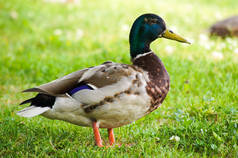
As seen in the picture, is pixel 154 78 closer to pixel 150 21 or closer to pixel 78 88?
pixel 150 21

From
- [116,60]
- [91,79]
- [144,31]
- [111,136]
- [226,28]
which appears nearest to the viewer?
[91,79]

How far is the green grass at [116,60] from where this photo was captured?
10.9 ft

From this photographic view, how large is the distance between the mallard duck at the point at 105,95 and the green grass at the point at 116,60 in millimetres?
309

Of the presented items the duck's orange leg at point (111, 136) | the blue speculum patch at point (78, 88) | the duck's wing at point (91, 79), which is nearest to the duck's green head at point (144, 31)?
the duck's wing at point (91, 79)

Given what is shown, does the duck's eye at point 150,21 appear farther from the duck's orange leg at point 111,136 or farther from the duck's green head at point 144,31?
the duck's orange leg at point 111,136

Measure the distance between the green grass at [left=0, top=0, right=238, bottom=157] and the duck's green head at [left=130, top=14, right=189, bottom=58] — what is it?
85cm

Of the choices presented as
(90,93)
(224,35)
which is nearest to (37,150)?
(90,93)

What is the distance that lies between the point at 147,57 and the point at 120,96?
53 centimetres

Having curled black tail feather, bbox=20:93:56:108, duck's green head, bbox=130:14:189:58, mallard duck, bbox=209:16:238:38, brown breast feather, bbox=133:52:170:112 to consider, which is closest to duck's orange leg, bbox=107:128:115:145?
brown breast feather, bbox=133:52:170:112

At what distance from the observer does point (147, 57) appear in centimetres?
337

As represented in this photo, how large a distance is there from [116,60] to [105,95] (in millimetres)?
2832

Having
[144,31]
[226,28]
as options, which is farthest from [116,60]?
[226,28]

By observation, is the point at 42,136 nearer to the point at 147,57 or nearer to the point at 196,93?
the point at 147,57

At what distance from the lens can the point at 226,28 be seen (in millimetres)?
7656
